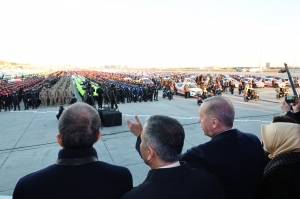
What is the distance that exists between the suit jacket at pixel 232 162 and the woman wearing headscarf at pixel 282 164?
0.09 meters

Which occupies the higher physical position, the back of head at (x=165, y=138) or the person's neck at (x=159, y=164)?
the back of head at (x=165, y=138)

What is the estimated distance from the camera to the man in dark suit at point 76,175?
58.1 inches

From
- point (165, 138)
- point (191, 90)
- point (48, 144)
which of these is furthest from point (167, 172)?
point (191, 90)

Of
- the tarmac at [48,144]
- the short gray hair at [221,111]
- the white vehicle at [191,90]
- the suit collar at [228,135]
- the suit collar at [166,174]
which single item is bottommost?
the tarmac at [48,144]

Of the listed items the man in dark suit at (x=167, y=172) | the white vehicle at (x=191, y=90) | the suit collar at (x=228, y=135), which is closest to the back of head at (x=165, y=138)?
the man in dark suit at (x=167, y=172)

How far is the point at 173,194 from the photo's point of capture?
133 centimetres

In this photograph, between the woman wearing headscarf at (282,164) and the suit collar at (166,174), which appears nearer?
the suit collar at (166,174)

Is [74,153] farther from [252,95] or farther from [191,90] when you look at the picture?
[191,90]

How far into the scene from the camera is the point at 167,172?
4.57ft

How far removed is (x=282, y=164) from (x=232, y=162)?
0.46m

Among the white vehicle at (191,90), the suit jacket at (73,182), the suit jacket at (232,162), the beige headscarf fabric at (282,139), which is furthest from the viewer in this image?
the white vehicle at (191,90)

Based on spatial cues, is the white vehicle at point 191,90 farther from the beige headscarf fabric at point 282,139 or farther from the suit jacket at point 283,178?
the suit jacket at point 283,178

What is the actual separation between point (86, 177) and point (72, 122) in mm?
419

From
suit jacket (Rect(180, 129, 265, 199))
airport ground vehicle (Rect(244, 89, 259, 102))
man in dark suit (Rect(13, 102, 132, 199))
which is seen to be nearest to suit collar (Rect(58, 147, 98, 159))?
man in dark suit (Rect(13, 102, 132, 199))
